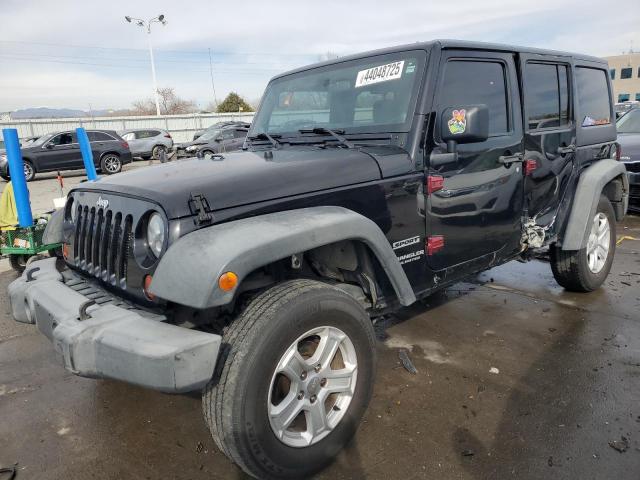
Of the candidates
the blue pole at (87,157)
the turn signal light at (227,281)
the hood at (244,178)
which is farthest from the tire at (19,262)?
the turn signal light at (227,281)

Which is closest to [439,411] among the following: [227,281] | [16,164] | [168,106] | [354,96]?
[227,281]

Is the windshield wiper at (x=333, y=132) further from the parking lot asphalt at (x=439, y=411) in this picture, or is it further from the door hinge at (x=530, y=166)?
the parking lot asphalt at (x=439, y=411)

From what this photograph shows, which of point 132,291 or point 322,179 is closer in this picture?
point 132,291

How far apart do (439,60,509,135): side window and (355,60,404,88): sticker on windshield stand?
0.95 feet

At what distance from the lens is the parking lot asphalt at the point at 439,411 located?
2.41 meters

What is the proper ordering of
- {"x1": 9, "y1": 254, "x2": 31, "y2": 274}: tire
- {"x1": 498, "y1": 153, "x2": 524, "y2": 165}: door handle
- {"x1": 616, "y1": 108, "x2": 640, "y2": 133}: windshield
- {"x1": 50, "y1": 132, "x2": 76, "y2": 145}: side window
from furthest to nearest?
{"x1": 50, "y1": 132, "x2": 76, "y2": 145}: side window, {"x1": 616, "y1": 108, "x2": 640, "y2": 133}: windshield, {"x1": 9, "y1": 254, "x2": 31, "y2": 274}: tire, {"x1": 498, "y1": 153, "x2": 524, "y2": 165}: door handle

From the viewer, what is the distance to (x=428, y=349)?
3615 millimetres

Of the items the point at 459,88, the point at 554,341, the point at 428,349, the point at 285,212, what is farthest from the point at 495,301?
the point at 285,212

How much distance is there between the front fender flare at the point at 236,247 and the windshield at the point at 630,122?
8.77 meters

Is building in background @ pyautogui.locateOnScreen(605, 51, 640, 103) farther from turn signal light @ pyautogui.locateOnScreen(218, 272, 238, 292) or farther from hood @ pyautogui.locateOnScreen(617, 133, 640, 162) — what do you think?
turn signal light @ pyautogui.locateOnScreen(218, 272, 238, 292)

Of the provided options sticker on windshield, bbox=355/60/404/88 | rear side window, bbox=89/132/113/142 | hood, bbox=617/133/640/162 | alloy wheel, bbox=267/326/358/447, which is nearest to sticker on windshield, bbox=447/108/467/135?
sticker on windshield, bbox=355/60/404/88

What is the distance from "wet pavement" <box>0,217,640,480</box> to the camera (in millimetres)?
2406

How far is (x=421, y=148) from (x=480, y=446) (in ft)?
5.48

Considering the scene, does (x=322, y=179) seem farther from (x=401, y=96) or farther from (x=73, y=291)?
(x=73, y=291)
